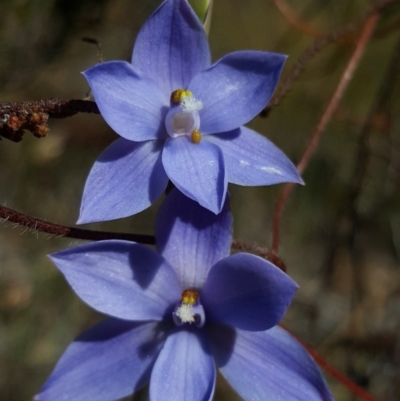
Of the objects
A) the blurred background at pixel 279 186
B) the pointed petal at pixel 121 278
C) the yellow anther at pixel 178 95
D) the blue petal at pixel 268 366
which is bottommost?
the blurred background at pixel 279 186

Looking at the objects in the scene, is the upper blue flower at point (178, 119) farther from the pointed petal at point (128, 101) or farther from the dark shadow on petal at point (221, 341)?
the dark shadow on petal at point (221, 341)

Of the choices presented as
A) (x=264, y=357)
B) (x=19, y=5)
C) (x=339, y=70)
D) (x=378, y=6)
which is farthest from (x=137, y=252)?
(x=339, y=70)

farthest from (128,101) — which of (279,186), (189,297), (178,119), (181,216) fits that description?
(279,186)

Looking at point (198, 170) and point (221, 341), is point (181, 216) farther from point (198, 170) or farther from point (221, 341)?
point (221, 341)

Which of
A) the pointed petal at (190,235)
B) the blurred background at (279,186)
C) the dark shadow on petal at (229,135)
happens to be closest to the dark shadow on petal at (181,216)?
the pointed petal at (190,235)

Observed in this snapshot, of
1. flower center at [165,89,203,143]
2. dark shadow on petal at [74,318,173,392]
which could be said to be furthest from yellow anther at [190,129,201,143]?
dark shadow on petal at [74,318,173,392]

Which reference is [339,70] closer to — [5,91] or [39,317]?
[5,91]
